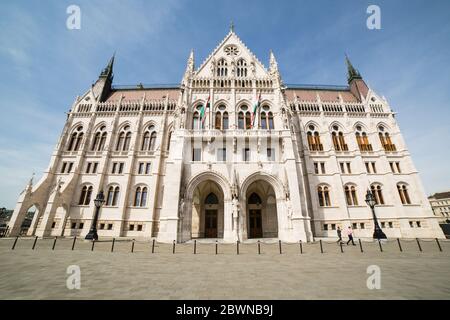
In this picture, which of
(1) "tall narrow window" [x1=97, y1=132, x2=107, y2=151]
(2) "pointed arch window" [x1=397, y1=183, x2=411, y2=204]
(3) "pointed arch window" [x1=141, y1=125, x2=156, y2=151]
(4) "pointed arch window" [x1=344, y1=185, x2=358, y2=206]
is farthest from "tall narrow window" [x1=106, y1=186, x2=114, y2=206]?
(2) "pointed arch window" [x1=397, y1=183, x2=411, y2=204]

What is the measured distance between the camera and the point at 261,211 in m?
22.0

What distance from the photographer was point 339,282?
213 inches

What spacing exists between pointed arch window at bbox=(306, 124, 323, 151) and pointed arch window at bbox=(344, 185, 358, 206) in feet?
20.7

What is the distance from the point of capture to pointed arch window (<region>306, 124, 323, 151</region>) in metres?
25.0

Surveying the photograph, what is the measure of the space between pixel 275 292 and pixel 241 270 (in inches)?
98.1

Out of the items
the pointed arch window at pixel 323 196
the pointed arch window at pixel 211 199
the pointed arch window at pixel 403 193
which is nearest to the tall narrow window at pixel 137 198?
the pointed arch window at pixel 211 199

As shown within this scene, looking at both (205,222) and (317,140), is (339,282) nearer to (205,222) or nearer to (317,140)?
(205,222)

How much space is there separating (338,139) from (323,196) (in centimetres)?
928

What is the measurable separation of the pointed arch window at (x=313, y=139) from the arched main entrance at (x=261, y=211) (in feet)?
30.8

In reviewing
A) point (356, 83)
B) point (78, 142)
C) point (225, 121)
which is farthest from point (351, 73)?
point (78, 142)

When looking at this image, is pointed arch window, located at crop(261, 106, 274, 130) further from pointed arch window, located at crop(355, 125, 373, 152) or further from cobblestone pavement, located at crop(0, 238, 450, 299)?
cobblestone pavement, located at crop(0, 238, 450, 299)
